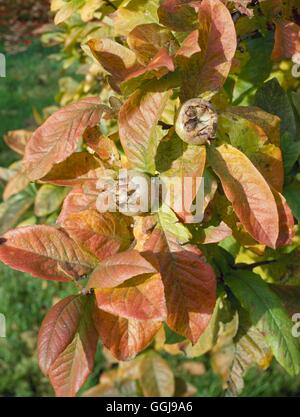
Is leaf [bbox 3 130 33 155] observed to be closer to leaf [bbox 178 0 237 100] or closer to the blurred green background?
the blurred green background

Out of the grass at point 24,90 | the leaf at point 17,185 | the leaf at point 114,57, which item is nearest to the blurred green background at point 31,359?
the leaf at point 17,185

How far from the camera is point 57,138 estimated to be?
0.85 metres

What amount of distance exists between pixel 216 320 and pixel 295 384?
189 cm

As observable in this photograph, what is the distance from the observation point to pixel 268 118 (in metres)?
0.88

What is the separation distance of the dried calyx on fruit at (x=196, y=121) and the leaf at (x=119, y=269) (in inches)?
6.8

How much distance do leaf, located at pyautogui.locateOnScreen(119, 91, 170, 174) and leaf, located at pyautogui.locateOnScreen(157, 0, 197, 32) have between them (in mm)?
127

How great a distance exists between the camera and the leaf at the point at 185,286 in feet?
2.60

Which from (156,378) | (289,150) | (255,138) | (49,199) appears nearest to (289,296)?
(289,150)

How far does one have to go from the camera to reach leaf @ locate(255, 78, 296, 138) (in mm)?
1004

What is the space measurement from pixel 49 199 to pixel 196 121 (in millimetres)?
895

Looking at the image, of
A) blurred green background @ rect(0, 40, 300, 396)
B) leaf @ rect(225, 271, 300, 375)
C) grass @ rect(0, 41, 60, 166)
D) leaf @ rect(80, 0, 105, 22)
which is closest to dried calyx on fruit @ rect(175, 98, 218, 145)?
leaf @ rect(225, 271, 300, 375)

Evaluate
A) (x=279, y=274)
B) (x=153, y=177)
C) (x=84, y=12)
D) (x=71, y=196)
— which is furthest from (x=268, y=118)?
(x=84, y=12)

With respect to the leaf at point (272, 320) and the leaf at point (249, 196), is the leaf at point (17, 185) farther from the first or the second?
the leaf at point (249, 196)
